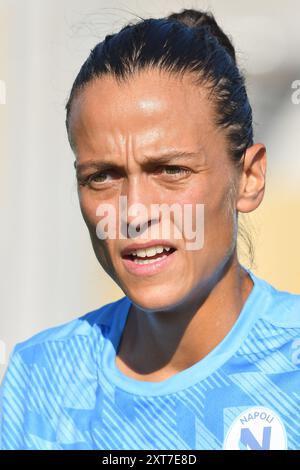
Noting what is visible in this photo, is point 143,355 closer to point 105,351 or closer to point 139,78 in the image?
point 105,351

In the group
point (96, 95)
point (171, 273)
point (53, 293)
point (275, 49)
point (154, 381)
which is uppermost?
Answer: point (275, 49)

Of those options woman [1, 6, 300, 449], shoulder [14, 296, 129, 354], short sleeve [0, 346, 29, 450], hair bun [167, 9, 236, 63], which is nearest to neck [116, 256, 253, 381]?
woman [1, 6, 300, 449]

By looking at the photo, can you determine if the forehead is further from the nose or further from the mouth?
the mouth

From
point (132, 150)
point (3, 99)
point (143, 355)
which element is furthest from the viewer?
point (3, 99)

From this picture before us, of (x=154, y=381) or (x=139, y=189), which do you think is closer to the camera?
(x=139, y=189)

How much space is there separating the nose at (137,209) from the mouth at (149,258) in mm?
33

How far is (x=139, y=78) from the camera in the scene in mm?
1500

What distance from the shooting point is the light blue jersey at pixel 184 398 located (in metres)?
1.52

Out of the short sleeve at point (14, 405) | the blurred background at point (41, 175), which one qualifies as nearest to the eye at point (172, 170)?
the short sleeve at point (14, 405)

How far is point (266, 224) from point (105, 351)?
1.77m

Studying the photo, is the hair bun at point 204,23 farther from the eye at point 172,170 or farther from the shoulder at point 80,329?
the shoulder at point 80,329

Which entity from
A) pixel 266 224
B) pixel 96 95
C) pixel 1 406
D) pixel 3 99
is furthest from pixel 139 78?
pixel 3 99

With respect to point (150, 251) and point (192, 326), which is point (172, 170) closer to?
point (150, 251)

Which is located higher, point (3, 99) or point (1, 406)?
point (3, 99)
